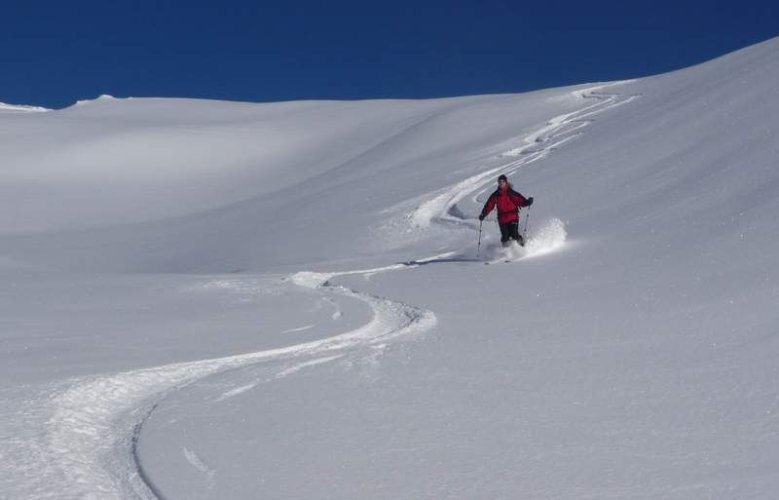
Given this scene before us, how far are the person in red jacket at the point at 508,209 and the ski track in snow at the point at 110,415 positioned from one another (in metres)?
3.05

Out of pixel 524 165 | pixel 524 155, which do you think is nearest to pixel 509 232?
pixel 524 165

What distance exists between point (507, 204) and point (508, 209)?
7 centimetres

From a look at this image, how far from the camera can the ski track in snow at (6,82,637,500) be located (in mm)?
4469

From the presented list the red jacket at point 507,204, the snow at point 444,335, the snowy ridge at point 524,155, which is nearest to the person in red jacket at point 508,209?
the red jacket at point 507,204

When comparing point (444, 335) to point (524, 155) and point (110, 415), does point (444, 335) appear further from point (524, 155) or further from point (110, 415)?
point (524, 155)

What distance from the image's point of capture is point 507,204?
12.8 metres

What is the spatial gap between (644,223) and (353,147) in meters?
19.3

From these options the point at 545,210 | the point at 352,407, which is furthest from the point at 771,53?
the point at 352,407

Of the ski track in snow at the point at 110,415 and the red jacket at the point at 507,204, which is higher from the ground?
the red jacket at the point at 507,204

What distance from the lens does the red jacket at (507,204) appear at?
12.7m

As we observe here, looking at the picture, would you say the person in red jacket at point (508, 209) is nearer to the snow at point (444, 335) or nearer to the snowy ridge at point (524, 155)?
the snow at point (444, 335)

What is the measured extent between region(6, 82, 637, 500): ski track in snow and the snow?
0.07 feet

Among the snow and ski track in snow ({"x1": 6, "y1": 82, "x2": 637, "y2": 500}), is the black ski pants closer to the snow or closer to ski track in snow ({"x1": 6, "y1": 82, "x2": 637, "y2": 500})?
the snow

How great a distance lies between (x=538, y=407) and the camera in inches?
214
